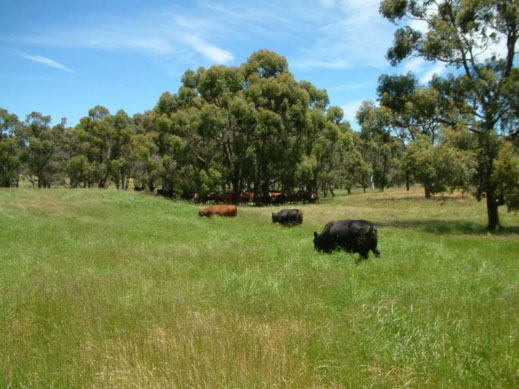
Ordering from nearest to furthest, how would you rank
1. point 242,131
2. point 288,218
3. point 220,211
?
point 288,218, point 220,211, point 242,131

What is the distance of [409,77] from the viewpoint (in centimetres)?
2162

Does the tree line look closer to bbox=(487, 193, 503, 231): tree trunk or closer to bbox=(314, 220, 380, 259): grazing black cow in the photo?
bbox=(487, 193, 503, 231): tree trunk

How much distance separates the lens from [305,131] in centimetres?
4319

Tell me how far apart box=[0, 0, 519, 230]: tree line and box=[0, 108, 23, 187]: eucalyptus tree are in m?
0.19

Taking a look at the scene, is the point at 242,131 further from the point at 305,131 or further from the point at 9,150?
the point at 9,150

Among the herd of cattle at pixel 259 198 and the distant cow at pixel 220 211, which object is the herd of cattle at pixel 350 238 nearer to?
the distant cow at pixel 220 211

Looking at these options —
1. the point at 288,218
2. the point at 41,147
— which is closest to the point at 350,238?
the point at 288,218

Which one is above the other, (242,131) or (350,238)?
(242,131)

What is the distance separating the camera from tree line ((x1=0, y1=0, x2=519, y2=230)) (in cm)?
1902

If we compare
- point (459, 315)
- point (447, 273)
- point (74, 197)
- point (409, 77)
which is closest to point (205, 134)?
point (74, 197)

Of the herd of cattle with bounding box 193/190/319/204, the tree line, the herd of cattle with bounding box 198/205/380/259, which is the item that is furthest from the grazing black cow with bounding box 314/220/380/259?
the herd of cattle with bounding box 193/190/319/204

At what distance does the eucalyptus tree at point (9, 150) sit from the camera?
56.6 metres

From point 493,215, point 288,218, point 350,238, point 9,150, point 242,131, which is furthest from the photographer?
point 9,150

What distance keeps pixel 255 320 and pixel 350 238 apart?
6.64m
